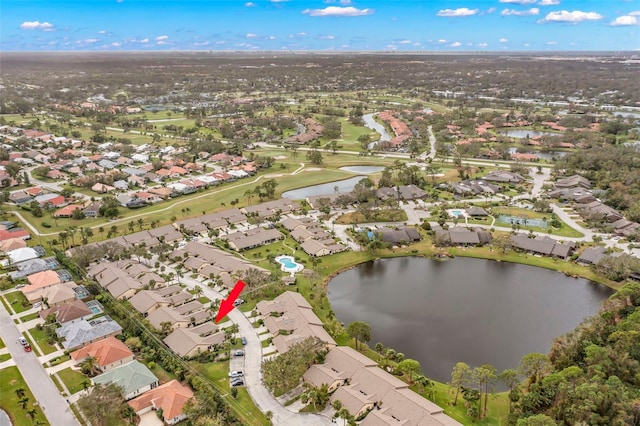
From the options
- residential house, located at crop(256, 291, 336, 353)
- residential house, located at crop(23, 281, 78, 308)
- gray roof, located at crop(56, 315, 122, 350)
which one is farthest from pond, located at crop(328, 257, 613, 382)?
residential house, located at crop(23, 281, 78, 308)

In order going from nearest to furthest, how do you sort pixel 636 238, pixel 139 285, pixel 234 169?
pixel 139 285 → pixel 636 238 → pixel 234 169

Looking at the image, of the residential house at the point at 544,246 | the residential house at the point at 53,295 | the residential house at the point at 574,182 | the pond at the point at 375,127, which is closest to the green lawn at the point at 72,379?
the residential house at the point at 53,295

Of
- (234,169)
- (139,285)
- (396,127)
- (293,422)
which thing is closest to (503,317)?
(293,422)

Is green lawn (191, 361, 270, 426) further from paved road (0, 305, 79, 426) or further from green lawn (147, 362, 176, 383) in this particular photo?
paved road (0, 305, 79, 426)

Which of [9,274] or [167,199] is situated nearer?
[9,274]

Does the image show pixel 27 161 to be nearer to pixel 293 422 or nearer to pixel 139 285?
pixel 139 285

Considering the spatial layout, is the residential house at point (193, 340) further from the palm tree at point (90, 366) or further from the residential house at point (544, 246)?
the residential house at point (544, 246)
